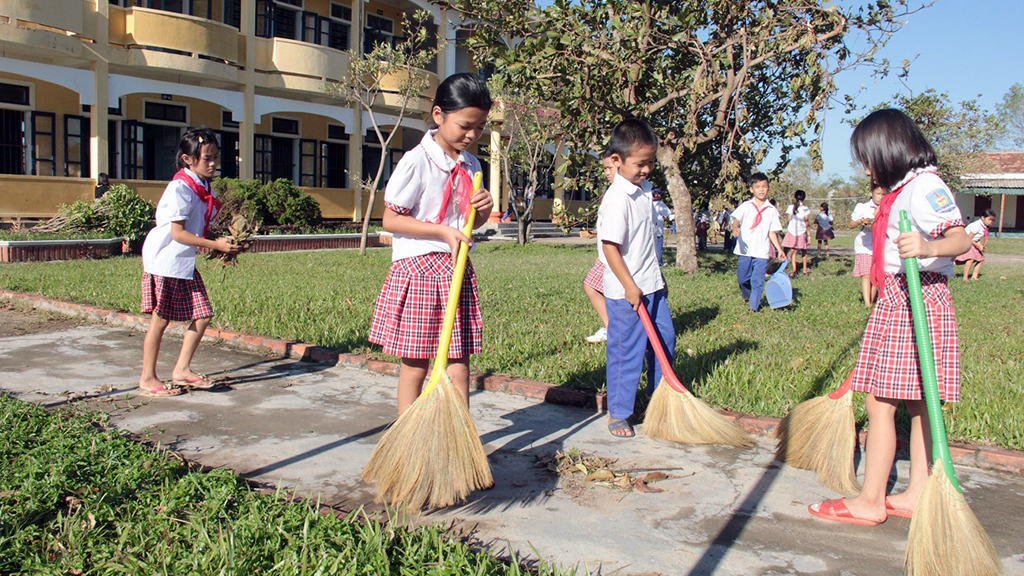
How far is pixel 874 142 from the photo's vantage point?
3.33 m

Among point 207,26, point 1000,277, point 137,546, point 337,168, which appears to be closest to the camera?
point 137,546

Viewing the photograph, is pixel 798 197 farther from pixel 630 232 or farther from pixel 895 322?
pixel 895 322

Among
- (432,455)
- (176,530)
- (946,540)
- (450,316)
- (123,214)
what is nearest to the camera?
(946,540)

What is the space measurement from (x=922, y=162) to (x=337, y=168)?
2314cm

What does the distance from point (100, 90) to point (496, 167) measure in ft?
40.8

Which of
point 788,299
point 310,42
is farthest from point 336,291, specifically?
point 310,42

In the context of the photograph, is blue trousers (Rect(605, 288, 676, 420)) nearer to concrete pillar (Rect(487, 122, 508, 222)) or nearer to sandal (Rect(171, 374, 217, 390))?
sandal (Rect(171, 374, 217, 390))

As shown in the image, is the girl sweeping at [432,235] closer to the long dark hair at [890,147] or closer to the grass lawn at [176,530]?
the grass lawn at [176,530]

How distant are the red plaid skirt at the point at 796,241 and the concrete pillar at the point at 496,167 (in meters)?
7.86

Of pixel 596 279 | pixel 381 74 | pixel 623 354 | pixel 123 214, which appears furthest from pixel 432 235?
pixel 381 74

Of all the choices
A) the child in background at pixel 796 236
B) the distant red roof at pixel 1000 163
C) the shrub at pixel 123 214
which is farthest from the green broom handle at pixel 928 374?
the distant red roof at pixel 1000 163

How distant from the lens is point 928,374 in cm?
291

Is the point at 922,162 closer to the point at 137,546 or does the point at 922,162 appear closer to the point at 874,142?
the point at 874,142

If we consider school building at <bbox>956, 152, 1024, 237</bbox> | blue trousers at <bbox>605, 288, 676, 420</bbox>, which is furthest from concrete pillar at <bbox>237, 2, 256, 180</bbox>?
school building at <bbox>956, 152, 1024, 237</bbox>
